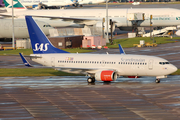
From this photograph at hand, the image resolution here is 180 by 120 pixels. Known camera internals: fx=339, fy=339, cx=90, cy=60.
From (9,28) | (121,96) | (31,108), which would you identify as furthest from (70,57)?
(9,28)

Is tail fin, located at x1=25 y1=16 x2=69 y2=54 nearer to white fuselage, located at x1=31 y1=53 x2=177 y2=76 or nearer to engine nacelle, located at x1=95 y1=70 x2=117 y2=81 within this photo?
white fuselage, located at x1=31 y1=53 x2=177 y2=76

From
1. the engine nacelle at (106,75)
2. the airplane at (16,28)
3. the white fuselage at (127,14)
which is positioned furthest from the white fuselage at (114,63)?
the white fuselage at (127,14)

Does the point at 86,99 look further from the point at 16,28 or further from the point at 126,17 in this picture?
the point at 126,17

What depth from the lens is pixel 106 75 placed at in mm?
38812

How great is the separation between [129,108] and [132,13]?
71862 mm

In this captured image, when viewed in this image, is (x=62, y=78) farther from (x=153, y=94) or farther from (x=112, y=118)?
(x=112, y=118)

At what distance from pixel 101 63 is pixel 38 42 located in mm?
8942

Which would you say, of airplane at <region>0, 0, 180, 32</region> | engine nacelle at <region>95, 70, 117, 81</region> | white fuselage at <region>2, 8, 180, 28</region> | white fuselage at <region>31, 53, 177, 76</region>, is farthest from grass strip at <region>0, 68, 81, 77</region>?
white fuselage at <region>2, 8, 180, 28</region>

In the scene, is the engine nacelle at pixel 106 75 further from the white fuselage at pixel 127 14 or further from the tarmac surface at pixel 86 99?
the white fuselage at pixel 127 14

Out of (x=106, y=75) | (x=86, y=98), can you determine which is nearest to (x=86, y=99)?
(x=86, y=98)

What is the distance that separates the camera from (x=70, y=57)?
41.6 meters

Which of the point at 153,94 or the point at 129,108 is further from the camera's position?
the point at 153,94

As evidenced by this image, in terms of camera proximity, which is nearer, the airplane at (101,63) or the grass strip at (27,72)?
the airplane at (101,63)

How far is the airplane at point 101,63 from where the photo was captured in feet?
128
